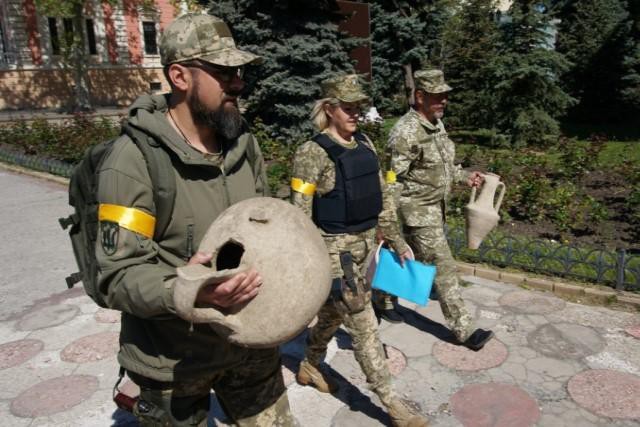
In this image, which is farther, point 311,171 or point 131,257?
point 311,171

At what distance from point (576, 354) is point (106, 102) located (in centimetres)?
3218

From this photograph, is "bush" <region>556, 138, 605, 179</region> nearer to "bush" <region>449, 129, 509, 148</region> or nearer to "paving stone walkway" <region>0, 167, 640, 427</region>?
"paving stone walkway" <region>0, 167, 640, 427</region>

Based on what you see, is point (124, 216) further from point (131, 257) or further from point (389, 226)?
point (389, 226)

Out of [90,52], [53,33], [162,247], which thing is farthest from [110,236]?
[90,52]

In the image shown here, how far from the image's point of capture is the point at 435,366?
409cm

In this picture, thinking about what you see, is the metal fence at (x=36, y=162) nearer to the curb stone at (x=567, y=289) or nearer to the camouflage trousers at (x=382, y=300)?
the camouflage trousers at (x=382, y=300)

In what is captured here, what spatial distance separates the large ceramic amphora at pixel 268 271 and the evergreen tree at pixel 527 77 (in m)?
12.5

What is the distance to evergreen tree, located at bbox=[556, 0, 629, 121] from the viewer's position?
21.4 m

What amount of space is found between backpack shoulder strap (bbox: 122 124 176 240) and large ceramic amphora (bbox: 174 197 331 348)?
0.77 feet

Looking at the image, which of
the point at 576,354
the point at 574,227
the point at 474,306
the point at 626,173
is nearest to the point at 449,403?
the point at 576,354

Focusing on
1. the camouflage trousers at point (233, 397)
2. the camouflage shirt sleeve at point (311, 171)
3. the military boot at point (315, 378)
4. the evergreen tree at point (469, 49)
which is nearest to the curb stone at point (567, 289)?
the military boot at point (315, 378)

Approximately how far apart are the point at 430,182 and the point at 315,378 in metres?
1.87

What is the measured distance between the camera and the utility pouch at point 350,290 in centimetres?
331

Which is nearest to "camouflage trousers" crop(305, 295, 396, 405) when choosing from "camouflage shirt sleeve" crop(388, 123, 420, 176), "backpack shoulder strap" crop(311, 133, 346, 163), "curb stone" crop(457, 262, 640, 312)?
"backpack shoulder strap" crop(311, 133, 346, 163)
